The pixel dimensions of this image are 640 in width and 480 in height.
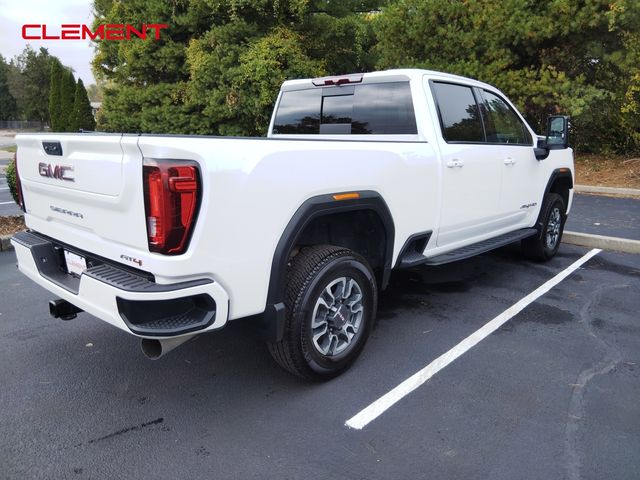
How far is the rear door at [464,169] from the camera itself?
13.3 ft

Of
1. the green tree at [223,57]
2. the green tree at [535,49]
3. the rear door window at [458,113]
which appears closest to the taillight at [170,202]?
the rear door window at [458,113]

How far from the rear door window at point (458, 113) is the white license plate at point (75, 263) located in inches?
108

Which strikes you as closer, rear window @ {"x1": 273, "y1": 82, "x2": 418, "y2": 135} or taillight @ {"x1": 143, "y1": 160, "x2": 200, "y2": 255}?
taillight @ {"x1": 143, "y1": 160, "x2": 200, "y2": 255}

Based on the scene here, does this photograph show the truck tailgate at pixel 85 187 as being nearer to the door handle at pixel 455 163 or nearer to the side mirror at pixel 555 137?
the door handle at pixel 455 163

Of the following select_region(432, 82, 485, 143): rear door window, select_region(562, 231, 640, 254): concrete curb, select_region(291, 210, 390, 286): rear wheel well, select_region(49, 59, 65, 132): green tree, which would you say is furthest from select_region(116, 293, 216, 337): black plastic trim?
select_region(49, 59, 65, 132): green tree

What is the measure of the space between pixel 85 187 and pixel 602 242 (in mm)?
6361

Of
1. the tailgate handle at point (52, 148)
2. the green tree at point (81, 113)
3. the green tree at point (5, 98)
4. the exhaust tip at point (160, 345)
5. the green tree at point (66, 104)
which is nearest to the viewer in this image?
the exhaust tip at point (160, 345)

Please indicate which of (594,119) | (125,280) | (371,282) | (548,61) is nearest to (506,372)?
(371,282)

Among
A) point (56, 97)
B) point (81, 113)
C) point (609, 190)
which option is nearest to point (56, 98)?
point (56, 97)

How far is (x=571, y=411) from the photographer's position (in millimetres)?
2906

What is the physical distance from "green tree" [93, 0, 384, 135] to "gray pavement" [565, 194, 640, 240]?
9.49 m

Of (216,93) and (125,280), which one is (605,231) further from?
(216,93)

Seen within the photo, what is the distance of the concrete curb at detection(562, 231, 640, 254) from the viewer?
648cm

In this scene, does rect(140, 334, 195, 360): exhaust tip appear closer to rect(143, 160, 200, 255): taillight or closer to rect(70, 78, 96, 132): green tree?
rect(143, 160, 200, 255): taillight
